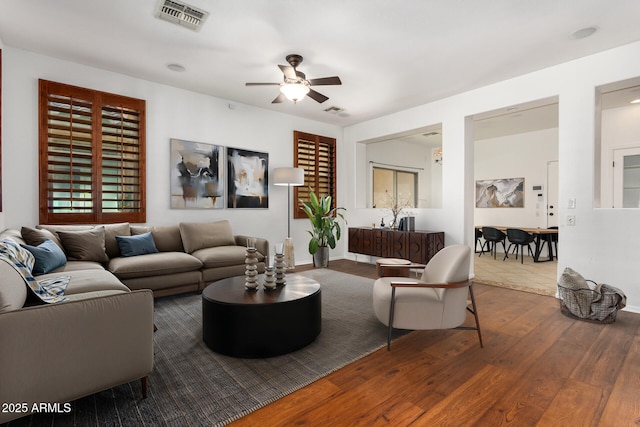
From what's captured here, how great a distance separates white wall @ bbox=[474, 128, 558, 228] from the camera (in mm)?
7215

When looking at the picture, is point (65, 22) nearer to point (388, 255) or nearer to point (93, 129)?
point (93, 129)

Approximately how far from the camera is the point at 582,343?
8.77ft

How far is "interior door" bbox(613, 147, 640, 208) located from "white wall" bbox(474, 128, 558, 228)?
1.24 metres

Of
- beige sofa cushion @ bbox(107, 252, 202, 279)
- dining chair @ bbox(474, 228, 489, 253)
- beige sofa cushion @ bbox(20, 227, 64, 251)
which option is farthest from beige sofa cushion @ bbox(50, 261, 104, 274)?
dining chair @ bbox(474, 228, 489, 253)

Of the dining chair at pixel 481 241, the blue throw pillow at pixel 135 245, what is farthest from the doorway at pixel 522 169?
the blue throw pillow at pixel 135 245

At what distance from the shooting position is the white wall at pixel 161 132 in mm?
3637

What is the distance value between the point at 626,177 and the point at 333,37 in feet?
19.9

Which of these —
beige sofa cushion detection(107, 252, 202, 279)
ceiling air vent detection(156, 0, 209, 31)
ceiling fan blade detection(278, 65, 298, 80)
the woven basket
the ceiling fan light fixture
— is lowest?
the woven basket

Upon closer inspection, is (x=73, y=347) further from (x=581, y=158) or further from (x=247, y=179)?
(x=581, y=158)

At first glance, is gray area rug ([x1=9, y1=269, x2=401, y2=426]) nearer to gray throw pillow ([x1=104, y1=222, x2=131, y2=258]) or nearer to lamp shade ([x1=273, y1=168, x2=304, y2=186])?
gray throw pillow ([x1=104, y1=222, x2=131, y2=258])

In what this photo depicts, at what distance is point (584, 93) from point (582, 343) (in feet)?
9.47

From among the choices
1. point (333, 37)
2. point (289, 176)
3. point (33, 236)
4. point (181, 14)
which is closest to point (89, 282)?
point (33, 236)

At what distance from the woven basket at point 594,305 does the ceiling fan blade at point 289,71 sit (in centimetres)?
370

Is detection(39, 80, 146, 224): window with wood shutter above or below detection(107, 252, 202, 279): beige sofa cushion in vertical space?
above
